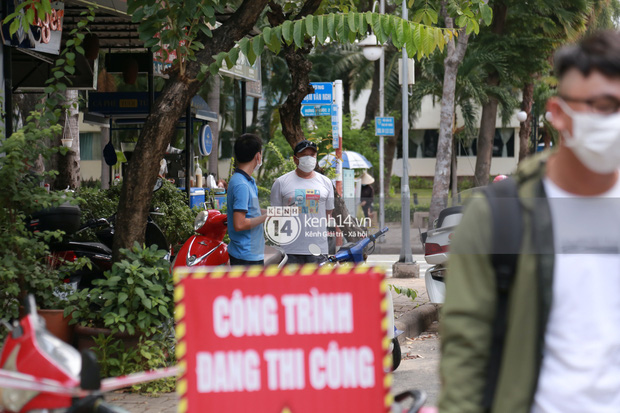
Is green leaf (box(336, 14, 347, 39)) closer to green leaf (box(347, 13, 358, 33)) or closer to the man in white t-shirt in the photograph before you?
green leaf (box(347, 13, 358, 33))

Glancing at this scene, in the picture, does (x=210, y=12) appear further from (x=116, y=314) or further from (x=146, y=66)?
(x=146, y=66)

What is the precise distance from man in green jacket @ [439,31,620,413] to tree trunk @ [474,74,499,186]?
28766mm

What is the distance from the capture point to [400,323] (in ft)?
30.4

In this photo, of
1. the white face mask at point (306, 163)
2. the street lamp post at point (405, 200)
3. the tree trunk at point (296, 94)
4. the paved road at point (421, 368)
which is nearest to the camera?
the paved road at point (421, 368)

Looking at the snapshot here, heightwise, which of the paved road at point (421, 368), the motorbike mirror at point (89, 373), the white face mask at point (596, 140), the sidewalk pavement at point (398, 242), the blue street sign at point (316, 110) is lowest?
the sidewalk pavement at point (398, 242)

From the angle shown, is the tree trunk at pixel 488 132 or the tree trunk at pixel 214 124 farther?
the tree trunk at pixel 214 124

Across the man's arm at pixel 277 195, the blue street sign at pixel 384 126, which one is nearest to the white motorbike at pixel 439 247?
the man's arm at pixel 277 195

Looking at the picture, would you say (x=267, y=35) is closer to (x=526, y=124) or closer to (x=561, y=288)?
(x=561, y=288)

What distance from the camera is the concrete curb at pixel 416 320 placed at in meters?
9.30

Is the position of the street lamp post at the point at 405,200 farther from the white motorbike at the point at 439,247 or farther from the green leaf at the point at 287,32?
the green leaf at the point at 287,32

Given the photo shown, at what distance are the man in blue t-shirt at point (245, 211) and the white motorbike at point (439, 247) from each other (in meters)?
2.90

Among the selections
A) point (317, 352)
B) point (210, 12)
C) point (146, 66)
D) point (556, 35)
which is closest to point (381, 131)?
point (146, 66)

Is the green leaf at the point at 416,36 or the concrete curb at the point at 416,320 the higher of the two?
the green leaf at the point at 416,36

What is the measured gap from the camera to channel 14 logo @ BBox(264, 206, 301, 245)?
24.7 feet
